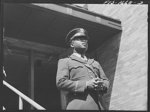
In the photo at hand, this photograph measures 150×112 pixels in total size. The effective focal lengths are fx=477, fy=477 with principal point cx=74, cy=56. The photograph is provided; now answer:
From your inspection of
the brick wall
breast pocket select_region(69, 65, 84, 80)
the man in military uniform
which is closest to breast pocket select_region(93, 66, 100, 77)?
the man in military uniform

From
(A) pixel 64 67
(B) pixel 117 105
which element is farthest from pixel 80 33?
(B) pixel 117 105

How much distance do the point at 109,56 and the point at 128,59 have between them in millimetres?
731

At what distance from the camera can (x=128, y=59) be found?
8.76 metres

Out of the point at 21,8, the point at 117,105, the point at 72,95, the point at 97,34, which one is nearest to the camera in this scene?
the point at 72,95

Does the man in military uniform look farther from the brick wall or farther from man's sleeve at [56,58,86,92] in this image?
the brick wall

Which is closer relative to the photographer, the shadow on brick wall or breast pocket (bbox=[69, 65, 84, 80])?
breast pocket (bbox=[69, 65, 84, 80])

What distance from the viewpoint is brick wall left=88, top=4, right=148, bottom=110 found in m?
8.29

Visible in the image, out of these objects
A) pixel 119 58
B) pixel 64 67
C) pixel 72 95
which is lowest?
pixel 72 95

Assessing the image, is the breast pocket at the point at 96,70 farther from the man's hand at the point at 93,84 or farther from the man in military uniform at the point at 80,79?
the man's hand at the point at 93,84

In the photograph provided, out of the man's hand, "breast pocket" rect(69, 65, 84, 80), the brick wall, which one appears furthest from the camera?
the brick wall

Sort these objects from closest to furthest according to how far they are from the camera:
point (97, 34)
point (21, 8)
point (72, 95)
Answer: point (72, 95)
point (21, 8)
point (97, 34)

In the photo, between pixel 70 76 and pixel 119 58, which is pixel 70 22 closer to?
pixel 119 58

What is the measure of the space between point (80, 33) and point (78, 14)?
12.8ft

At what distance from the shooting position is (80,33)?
4.86 meters
